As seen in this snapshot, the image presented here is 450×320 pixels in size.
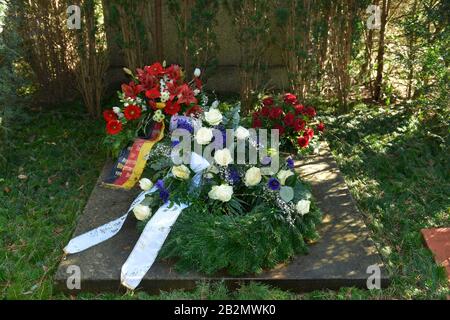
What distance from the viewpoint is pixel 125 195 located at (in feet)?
14.1

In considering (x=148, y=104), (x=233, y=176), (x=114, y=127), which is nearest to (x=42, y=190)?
(x=114, y=127)

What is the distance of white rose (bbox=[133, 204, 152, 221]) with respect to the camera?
3746mm

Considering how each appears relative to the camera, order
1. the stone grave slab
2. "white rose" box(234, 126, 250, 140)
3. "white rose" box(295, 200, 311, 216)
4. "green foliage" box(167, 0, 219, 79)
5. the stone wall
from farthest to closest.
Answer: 1. the stone wall
2. "green foliage" box(167, 0, 219, 79)
3. "white rose" box(234, 126, 250, 140)
4. the stone grave slab
5. "white rose" box(295, 200, 311, 216)

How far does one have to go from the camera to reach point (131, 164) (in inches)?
175

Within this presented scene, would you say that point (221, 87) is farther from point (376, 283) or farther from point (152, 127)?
point (376, 283)

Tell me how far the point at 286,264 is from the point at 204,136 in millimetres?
982

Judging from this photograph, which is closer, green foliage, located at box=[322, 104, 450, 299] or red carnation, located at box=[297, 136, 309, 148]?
green foliage, located at box=[322, 104, 450, 299]

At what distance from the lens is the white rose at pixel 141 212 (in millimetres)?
3746

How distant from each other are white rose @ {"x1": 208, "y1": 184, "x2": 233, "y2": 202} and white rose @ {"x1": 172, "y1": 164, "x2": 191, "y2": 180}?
0.81 ft

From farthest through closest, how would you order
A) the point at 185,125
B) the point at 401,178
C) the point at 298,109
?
the point at 298,109, the point at 401,178, the point at 185,125

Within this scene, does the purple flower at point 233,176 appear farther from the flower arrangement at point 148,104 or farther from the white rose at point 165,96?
the white rose at point 165,96

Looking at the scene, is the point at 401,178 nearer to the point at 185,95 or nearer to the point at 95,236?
the point at 185,95

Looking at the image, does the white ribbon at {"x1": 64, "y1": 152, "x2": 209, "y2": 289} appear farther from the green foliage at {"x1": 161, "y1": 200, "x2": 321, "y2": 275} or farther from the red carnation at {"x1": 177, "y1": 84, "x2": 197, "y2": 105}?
the red carnation at {"x1": 177, "y1": 84, "x2": 197, "y2": 105}

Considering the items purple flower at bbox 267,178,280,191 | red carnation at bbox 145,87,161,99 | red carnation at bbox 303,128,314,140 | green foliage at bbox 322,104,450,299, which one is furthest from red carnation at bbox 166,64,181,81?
green foliage at bbox 322,104,450,299
